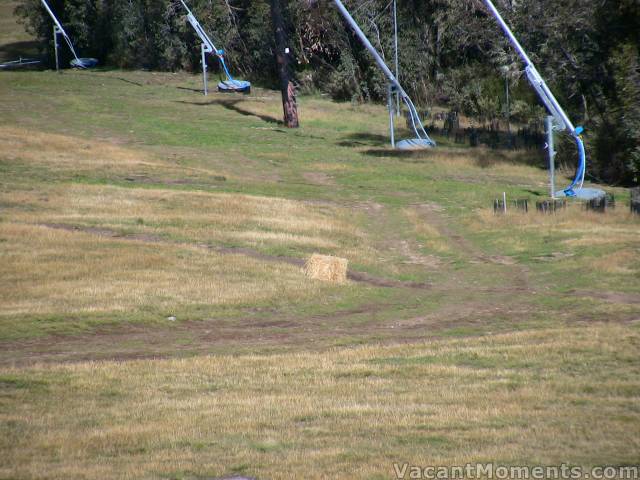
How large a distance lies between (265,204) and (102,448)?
25787mm

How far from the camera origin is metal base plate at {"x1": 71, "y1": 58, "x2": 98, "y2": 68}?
83.2m

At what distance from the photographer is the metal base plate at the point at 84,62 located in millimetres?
83188

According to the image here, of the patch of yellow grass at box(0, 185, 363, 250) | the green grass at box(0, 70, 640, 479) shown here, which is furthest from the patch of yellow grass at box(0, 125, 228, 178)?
the patch of yellow grass at box(0, 185, 363, 250)

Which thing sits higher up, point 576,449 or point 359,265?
point 576,449

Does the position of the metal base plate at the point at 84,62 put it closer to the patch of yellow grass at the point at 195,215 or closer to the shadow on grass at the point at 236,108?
the shadow on grass at the point at 236,108

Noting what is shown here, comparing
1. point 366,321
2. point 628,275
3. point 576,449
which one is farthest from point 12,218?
point 576,449

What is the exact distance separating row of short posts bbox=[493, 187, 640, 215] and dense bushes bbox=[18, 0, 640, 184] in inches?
196

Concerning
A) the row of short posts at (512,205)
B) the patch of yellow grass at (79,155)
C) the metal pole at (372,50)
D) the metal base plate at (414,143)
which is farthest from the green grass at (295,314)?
the metal pole at (372,50)

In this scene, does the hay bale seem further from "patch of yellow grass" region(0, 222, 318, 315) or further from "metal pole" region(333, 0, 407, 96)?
"metal pole" region(333, 0, 407, 96)

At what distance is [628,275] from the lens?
971 inches

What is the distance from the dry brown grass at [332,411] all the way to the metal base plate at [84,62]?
7183 centimetres

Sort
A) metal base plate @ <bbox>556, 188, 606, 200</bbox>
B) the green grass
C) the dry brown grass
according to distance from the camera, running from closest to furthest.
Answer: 1. the dry brown grass
2. the green grass
3. metal base plate @ <bbox>556, 188, 606, 200</bbox>

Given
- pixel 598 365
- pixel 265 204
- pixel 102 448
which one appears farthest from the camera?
pixel 265 204

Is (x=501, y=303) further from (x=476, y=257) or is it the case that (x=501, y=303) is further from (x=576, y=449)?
(x=576, y=449)
